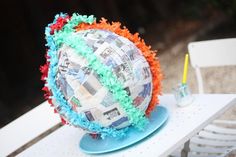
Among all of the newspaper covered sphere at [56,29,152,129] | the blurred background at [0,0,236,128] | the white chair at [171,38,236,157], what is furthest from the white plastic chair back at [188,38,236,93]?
the blurred background at [0,0,236,128]

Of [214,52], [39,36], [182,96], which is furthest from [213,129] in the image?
[39,36]

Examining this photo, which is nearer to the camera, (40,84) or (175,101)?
(175,101)

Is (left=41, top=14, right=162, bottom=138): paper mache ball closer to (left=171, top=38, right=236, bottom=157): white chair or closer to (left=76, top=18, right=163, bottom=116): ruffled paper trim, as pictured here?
(left=76, top=18, right=163, bottom=116): ruffled paper trim

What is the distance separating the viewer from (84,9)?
289 inches

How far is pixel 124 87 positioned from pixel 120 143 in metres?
0.26

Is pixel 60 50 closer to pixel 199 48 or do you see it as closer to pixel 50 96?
pixel 50 96

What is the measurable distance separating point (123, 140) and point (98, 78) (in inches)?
12.5

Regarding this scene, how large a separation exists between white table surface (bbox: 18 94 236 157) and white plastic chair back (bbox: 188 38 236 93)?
1.86 ft

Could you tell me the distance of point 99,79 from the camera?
1905mm

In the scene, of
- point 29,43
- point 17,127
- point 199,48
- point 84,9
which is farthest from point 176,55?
point 17,127

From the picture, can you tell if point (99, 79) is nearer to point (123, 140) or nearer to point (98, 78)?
point (98, 78)

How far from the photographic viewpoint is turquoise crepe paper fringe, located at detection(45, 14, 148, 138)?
1900 millimetres

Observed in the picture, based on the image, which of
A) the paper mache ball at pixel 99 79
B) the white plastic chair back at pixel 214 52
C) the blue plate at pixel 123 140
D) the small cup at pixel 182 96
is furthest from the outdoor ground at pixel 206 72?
the paper mache ball at pixel 99 79

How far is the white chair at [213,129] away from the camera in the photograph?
257 centimetres
